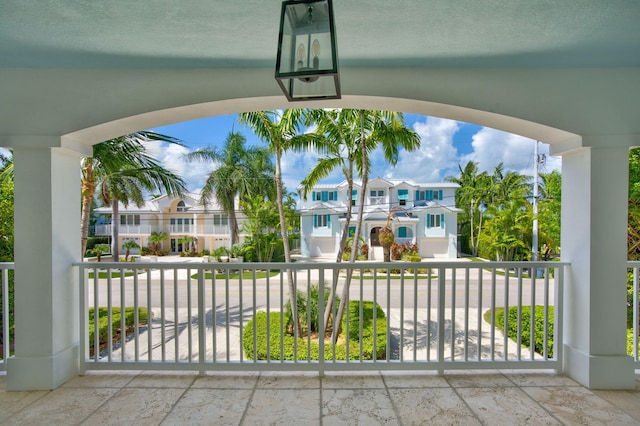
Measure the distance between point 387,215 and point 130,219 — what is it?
16.0 meters

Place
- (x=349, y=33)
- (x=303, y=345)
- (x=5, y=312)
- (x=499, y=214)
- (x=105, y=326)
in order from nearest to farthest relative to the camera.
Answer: (x=349, y=33) < (x=5, y=312) < (x=303, y=345) < (x=105, y=326) < (x=499, y=214)

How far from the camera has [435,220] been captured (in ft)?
62.1

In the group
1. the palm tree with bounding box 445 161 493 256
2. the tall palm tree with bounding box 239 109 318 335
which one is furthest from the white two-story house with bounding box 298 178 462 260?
the tall palm tree with bounding box 239 109 318 335

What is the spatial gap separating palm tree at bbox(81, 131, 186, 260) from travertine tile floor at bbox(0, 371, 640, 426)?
438cm

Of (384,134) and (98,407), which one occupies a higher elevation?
(384,134)

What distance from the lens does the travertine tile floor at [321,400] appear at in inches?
79.6

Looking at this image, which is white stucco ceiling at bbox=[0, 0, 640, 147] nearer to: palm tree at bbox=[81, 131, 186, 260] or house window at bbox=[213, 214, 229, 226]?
palm tree at bbox=[81, 131, 186, 260]

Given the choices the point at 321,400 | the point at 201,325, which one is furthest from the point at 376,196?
the point at 321,400

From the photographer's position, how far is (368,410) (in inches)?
83.0

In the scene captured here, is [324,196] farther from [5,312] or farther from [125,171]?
[5,312]

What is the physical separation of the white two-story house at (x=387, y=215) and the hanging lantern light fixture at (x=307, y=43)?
53.7ft

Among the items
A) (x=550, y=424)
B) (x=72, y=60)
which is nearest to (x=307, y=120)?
(x=72, y=60)

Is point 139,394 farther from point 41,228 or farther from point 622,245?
point 622,245

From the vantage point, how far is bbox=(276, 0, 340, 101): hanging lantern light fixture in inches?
53.2
